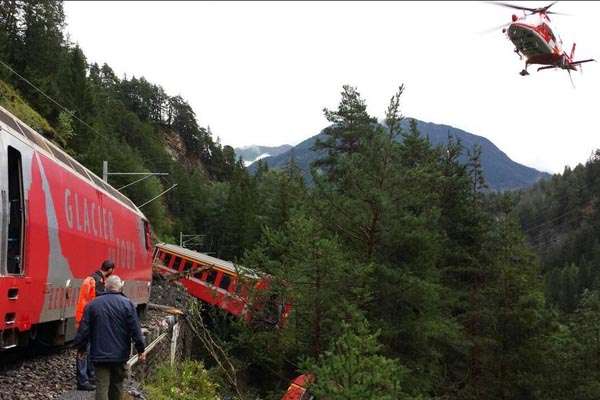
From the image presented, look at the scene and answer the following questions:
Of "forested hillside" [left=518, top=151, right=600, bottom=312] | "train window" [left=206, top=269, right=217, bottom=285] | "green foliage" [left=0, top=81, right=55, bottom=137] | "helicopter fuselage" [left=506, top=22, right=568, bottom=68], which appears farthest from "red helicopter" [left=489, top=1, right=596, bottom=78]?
"forested hillside" [left=518, top=151, right=600, bottom=312]

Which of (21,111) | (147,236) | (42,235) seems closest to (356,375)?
(42,235)

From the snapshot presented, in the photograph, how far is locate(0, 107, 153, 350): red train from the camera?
7.63 metres

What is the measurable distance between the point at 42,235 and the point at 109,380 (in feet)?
9.97

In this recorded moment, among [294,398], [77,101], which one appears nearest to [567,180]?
[77,101]

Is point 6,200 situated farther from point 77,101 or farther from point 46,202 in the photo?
point 77,101

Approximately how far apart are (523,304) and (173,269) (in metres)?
17.2

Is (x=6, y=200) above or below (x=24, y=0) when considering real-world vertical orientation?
below

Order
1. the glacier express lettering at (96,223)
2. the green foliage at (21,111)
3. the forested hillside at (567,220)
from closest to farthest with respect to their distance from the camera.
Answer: the glacier express lettering at (96,223), the green foliage at (21,111), the forested hillside at (567,220)

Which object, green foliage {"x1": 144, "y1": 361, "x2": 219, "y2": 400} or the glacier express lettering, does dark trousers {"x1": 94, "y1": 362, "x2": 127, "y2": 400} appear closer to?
green foliage {"x1": 144, "y1": 361, "x2": 219, "y2": 400}

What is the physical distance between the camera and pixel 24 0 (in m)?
49.7

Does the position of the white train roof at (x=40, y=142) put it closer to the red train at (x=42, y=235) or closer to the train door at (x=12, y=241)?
the red train at (x=42, y=235)

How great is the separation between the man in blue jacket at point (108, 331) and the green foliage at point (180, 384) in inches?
136

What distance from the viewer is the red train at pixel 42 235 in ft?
25.0

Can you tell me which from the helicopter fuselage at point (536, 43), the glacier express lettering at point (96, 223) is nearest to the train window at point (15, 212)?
the glacier express lettering at point (96, 223)
